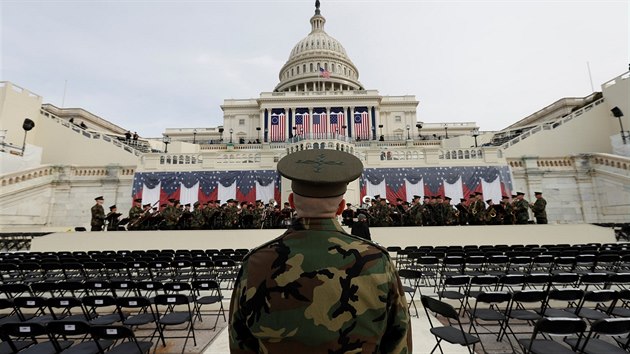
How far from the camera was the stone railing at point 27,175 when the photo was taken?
19984 millimetres

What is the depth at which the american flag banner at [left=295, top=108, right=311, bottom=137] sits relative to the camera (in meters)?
56.1

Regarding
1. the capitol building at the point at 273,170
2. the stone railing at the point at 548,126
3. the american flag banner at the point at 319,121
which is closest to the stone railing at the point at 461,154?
the capitol building at the point at 273,170

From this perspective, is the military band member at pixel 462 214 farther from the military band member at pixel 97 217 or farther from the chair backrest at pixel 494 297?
the military band member at pixel 97 217

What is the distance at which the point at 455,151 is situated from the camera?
24281mm

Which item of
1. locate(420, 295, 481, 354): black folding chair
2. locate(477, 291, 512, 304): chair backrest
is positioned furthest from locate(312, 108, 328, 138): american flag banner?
locate(420, 295, 481, 354): black folding chair

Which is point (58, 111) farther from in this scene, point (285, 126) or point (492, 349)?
point (492, 349)

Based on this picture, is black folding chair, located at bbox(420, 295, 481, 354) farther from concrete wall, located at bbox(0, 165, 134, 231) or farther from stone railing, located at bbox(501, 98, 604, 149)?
stone railing, located at bbox(501, 98, 604, 149)

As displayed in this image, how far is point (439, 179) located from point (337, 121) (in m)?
35.8

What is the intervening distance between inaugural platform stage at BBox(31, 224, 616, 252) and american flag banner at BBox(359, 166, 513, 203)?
9.19 metres

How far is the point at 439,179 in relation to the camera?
23.1m

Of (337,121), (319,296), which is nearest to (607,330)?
(319,296)

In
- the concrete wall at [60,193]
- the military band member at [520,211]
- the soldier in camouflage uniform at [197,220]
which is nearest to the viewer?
the military band member at [520,211]

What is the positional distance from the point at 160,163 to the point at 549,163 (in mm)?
29714

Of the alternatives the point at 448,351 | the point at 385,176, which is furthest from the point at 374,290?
the point at 385,176
